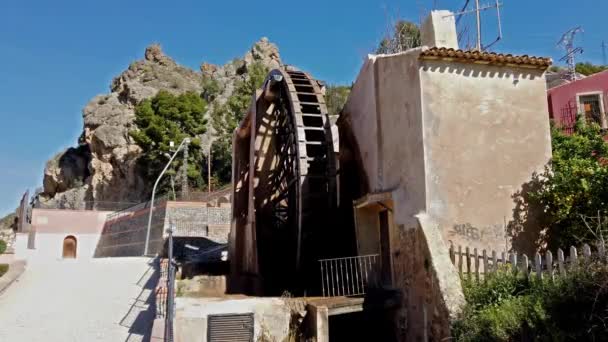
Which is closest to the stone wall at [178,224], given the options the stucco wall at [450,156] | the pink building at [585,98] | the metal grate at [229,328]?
the metal grate at [229,328]

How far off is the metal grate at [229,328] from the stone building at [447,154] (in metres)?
2.59

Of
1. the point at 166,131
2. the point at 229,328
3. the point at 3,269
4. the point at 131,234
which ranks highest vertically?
the point at 166,131

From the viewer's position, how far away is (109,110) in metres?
46.3

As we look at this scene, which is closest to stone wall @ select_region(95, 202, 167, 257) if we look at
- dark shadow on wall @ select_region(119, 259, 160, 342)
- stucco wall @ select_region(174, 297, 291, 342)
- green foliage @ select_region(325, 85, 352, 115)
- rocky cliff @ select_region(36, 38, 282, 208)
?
rocky cliff @ select_region(36, 38, 282, 208)

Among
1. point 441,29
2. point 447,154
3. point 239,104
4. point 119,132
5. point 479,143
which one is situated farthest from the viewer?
point 119,132

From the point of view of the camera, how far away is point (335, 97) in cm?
4012

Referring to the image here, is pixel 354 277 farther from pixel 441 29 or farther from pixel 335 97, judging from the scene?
pixel 335 97

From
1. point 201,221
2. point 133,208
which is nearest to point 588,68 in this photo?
point 201,221

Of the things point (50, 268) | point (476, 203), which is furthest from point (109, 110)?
point (476, 203)

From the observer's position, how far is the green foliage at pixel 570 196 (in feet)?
26.0

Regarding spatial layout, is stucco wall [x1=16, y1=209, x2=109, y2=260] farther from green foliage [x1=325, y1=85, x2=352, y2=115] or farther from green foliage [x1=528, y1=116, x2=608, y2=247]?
green foliage [x1=528, y1=116, x2=608, y2=247]

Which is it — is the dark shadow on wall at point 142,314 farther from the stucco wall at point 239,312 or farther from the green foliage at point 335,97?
the green foliage at point 335,97

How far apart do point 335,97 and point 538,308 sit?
35410 mm

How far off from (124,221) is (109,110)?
1983 centimetres
